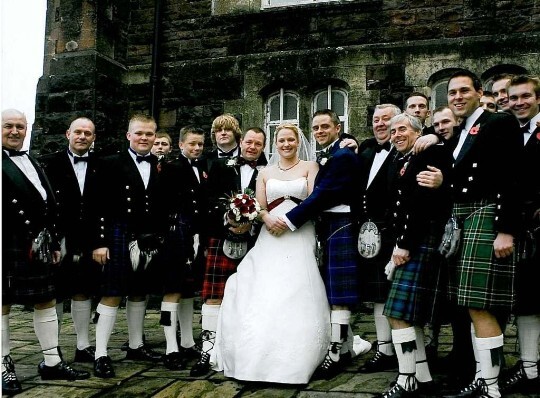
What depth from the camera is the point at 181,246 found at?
5152 mm

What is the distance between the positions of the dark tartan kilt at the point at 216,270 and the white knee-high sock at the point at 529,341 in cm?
219

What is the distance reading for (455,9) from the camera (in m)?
7.90

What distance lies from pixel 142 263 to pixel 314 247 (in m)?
1.41

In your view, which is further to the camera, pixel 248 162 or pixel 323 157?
pixel 248 162

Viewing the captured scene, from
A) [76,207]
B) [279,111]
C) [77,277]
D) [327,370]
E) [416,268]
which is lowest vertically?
[327,370]

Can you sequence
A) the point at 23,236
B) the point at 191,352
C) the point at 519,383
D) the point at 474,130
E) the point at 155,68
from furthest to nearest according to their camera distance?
the point at 155,68 → the point at 191,352 → the point at 23,236 → the point at 519,383 → the point at 474,130

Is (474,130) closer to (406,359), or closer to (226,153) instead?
(406,359)

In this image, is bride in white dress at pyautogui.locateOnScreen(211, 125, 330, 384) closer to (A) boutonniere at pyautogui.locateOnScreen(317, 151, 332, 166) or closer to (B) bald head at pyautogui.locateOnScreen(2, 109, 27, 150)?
(A) boutonniere at pyautogui.locateOnScreen(317, 151, 332, 166)

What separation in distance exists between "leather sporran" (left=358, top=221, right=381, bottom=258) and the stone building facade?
12.5 ft

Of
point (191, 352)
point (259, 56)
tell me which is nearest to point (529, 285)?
point (191, 352)

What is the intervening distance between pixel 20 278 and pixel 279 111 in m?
5.19

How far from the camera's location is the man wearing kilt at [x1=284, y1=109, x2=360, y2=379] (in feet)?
14.7

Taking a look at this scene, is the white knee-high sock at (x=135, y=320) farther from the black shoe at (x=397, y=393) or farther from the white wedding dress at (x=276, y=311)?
the black shoe at (x=397, y=393)

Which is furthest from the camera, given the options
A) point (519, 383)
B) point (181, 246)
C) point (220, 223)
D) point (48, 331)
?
point (181, 246)
